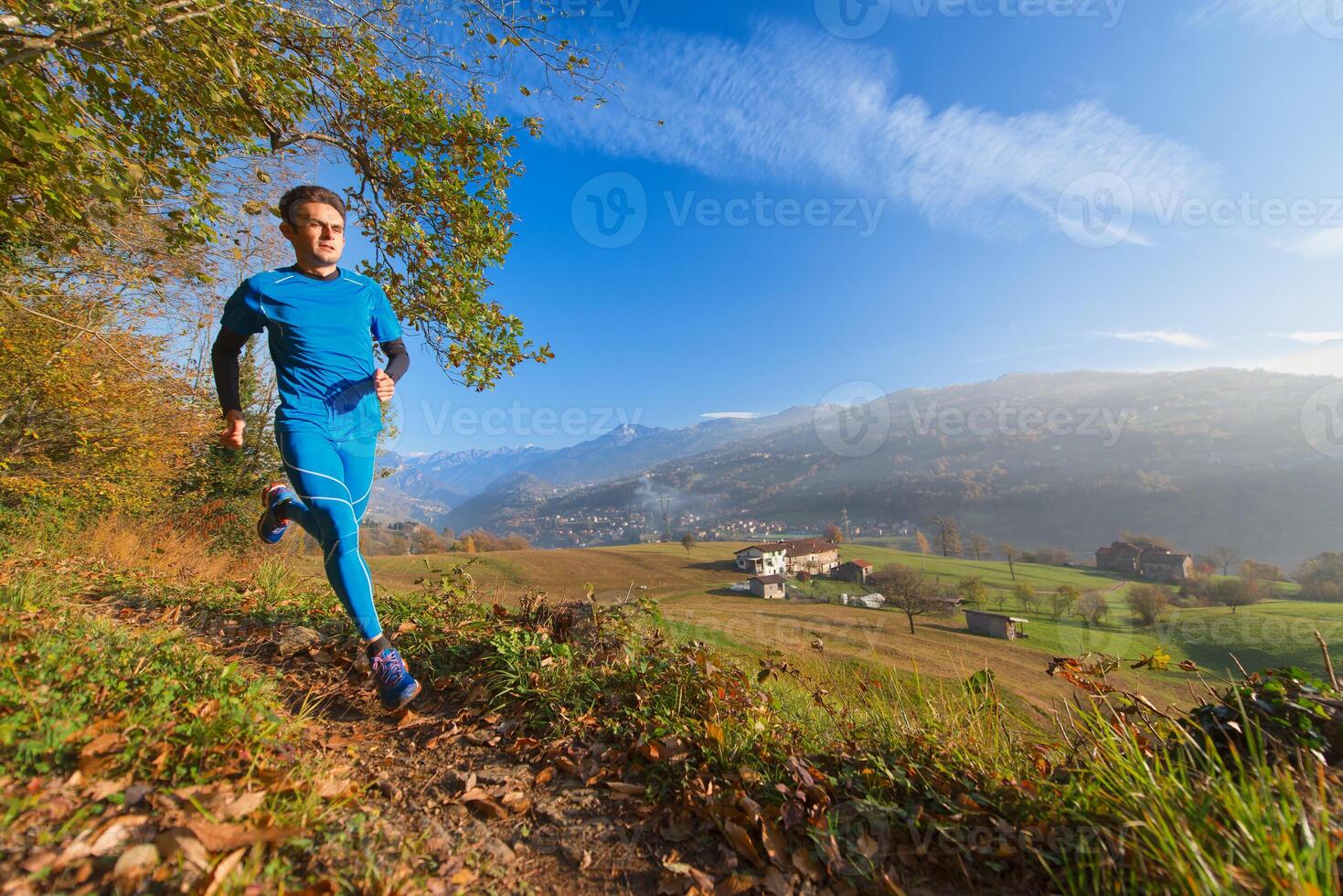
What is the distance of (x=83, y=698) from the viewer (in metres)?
1.91

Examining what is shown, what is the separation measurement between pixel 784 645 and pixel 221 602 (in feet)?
21.1

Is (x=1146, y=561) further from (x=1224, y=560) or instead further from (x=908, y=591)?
(x=908, y=591)

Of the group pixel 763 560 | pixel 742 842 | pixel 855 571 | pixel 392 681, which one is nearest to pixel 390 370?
pixel 392 681

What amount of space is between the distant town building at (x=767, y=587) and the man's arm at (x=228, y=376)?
55257 mm

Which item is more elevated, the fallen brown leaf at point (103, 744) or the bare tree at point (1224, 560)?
the fallen brown leaf at point (103, 744)

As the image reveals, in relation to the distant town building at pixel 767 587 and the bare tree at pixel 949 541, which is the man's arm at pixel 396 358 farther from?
the bare tree at pixel 949 541

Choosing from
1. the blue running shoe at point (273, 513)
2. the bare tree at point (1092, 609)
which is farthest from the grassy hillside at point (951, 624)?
the blue running shoe at point (273, 513)

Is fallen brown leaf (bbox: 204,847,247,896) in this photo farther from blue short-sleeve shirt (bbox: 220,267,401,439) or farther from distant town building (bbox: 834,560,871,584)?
distant town building (bbox: 834,560,871,584)

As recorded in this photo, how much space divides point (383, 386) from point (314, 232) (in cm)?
105

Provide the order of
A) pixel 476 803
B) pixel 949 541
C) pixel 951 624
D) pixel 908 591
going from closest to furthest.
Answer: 1. pixel 476 803
2. pixel 908 591
3. pixel 951 624
4. pixel 949 541

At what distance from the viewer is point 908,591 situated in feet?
173

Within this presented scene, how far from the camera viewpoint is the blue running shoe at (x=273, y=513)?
344cm

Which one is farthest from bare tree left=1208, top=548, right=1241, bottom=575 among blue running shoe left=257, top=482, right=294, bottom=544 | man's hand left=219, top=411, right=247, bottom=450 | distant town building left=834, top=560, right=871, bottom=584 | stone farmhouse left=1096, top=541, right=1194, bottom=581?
man's hand left=219, top=411, right=247, bottom=450

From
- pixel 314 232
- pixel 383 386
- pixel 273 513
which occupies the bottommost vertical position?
pixel 273 513
